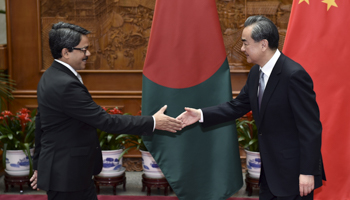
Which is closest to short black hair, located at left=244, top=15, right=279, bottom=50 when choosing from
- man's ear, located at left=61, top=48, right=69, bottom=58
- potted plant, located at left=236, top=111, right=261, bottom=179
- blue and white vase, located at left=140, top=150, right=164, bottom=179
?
man's ear, located at left=61, top=48, right=69, bottom=58

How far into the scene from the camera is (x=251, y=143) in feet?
11.3

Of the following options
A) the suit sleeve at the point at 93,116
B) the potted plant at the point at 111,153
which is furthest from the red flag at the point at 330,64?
the potted plant at the point at 111,153

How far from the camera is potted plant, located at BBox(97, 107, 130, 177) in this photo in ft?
11.6

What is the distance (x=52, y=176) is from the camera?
1875mm

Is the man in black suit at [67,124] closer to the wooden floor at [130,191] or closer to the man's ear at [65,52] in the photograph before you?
the man's ear at [65,52]

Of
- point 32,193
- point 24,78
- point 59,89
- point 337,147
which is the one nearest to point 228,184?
point 337,147

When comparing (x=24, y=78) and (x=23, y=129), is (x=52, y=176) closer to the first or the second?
(x=23, y=129)

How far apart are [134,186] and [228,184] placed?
1504 mm

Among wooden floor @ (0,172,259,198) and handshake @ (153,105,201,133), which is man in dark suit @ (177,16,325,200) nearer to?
handshake @ (153,105,201,133)

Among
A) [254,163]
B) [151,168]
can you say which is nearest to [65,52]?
[151,168]

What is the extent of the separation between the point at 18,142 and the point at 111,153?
865 mm

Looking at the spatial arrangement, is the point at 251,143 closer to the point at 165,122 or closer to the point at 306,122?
the point at 165,122

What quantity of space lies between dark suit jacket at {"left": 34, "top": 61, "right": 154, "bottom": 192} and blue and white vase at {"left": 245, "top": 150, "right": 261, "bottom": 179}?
193 cm

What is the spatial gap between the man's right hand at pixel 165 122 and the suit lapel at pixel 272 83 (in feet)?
2.18
